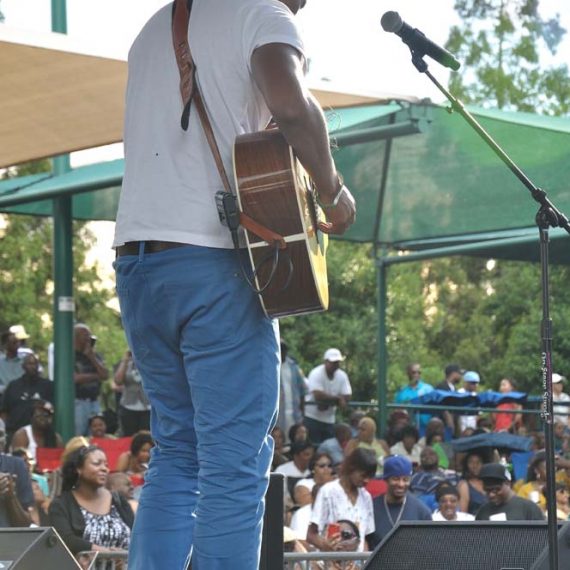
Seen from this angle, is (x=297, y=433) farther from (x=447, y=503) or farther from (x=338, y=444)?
(x=447, y=503)

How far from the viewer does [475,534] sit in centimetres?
421

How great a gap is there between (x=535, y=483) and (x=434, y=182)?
3255mm

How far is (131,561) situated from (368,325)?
117 feet

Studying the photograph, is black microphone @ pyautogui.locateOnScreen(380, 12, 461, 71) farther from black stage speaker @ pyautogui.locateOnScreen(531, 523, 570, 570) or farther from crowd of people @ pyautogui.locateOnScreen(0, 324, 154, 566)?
crowd of people @ pyautogui.locateOnScreen(0, 324, 154, 566)

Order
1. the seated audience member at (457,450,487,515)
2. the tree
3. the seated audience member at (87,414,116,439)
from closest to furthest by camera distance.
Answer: the seated audience member at (457,450,487,515)
the seated audience member at (87,414,116,439)
the tree

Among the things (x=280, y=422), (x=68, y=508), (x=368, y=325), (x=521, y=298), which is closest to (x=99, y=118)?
(x=68, y=508)

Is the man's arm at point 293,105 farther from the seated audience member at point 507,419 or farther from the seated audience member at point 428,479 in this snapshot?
the seated audience member at point 507,419

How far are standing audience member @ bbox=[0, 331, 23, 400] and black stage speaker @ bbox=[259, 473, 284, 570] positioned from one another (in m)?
9.79

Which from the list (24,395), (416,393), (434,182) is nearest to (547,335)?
(434,182)

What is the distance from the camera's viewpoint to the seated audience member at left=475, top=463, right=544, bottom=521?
9531 millimetres

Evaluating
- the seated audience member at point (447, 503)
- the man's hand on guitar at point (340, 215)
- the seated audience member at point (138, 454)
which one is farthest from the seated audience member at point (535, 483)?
the man's hand on guitar at point (340, 215)

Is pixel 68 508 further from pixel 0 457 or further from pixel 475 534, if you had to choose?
pixel 475 534

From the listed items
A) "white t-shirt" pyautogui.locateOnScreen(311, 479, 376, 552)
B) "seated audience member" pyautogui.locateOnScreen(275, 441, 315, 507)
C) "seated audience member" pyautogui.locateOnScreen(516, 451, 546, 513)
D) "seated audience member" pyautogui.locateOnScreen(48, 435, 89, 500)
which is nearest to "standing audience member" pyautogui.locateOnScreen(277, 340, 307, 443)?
"seated audience member" pyautogui.locateOnScreen(275, 441, 315, 507)

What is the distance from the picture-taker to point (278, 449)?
12594 mm
